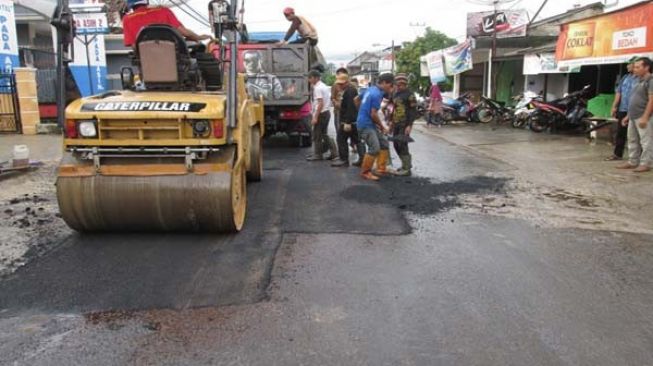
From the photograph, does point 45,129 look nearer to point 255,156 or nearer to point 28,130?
point 28,130

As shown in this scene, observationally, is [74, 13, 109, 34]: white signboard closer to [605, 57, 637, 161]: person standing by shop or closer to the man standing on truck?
the man standing on truck

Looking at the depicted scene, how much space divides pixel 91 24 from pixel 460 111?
42.5ft

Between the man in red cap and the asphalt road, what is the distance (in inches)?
267

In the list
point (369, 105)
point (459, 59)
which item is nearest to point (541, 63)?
point (459, 59)

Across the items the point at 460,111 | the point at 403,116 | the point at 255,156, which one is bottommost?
the point at 460,111

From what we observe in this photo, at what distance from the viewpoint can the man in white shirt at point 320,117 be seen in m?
10.6

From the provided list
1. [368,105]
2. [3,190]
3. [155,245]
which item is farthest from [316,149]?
[155,245]

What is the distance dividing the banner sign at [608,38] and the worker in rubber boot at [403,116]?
530 cm

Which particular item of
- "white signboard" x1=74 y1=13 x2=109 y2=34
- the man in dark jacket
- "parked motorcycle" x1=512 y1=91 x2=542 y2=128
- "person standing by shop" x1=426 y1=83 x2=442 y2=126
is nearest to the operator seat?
the man in dark jacket

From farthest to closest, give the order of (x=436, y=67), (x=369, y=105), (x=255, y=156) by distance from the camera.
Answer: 1. (x=436, y=67)
2. (x=369, y=105)
3. (x=255, y=156)

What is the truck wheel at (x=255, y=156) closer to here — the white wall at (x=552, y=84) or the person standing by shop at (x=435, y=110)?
the white wall at (x=552, y=84)

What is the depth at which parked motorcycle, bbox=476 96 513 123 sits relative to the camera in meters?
19.7

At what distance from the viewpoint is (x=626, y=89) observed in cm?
980

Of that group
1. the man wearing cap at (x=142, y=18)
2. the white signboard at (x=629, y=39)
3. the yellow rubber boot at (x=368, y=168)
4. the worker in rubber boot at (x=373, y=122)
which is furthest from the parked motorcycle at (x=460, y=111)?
the man wearing cap at (x=142, y=18)
